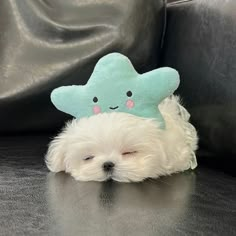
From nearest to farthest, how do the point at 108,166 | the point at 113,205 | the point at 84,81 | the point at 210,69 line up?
the point at 113,205
the point at 108,166
the point at 210,69
the point at 84,81

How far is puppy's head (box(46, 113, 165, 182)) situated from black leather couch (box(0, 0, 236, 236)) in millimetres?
30

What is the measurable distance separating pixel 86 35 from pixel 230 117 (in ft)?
1.50

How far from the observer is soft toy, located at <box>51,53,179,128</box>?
3.16 feet

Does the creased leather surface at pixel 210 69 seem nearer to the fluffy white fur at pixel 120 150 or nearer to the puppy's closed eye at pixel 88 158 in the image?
the fluffy white fur at pixel 120 150

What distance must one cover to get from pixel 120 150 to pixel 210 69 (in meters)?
0.25

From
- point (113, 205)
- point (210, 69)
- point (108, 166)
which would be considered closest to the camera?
point (113, 205)

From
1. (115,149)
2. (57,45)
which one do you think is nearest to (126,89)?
(115,149)

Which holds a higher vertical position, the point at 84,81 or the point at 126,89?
the point at 126,89

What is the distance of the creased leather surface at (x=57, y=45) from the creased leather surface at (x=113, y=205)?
0.31m

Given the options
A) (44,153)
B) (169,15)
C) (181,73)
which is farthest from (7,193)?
(169,15)

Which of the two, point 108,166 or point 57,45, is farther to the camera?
point 57,45

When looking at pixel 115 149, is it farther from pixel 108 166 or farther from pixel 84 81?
pixel 84 81

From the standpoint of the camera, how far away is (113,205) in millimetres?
788

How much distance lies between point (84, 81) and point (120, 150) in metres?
0.36
